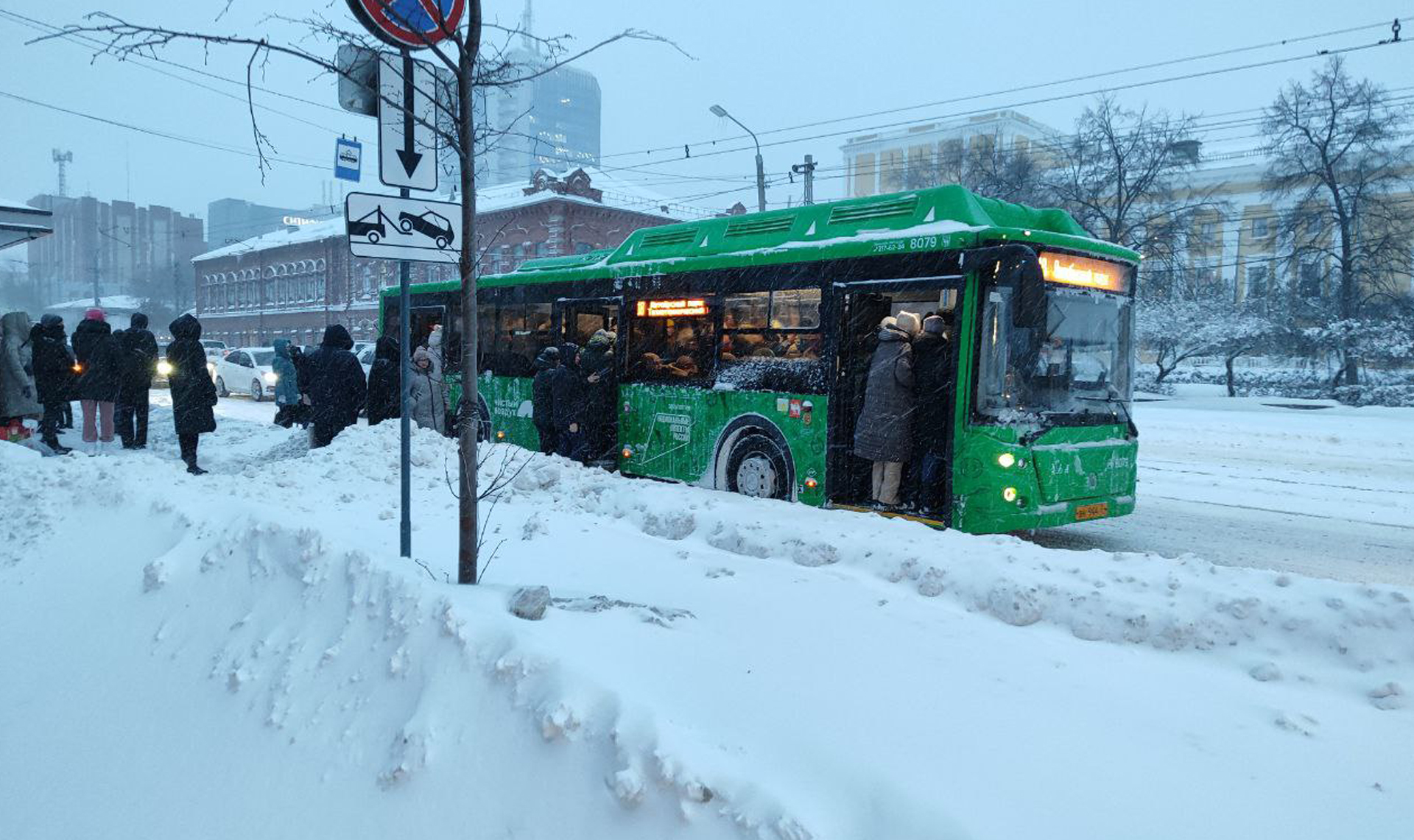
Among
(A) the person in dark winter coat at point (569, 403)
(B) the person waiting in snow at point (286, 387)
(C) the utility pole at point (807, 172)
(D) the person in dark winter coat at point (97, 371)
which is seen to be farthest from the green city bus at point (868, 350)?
(C) the utility pole at point (807, 172)

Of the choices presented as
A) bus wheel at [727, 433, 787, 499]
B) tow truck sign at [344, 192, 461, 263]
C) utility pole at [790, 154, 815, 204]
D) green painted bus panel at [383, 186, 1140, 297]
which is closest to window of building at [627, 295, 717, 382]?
green painted bus panel at [383, 186, 1140, 297]

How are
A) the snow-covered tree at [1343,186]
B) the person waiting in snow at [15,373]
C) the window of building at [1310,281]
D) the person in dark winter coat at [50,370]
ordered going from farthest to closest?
1. the window of building at [1310,281]
2. the snow-covered tree at [1343,186]
3. the person in dark winter coat at [50,370]
4. the person waiting in snow at [15,373]

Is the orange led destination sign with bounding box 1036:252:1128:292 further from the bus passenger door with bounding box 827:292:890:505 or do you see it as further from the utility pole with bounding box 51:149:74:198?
the utility pole with bounding box 51:149:74:198

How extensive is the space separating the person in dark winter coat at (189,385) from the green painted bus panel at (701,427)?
4.96 m

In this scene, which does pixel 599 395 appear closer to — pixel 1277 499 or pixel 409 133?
pixel 409 133

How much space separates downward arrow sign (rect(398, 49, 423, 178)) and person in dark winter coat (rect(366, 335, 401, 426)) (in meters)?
6.01

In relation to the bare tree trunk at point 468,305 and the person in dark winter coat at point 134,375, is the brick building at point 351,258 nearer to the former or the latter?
the person in dark winter coat at point 134,375

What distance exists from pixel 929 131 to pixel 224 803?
9216cm

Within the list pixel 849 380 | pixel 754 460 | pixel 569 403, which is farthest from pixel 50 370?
pixel 849 380

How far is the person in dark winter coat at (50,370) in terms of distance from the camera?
41.9ft

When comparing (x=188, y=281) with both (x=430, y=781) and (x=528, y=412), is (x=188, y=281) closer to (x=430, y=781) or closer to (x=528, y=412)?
(x=528, y=412)

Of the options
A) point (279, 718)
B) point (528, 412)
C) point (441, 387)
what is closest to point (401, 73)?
point (279, 718)

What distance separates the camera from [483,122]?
5.02m

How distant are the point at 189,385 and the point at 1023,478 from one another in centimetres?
939
